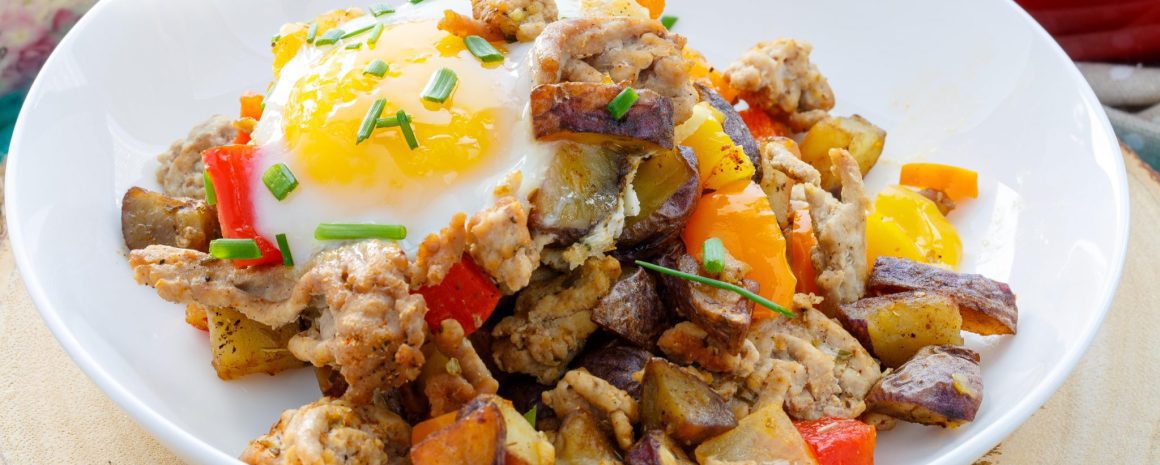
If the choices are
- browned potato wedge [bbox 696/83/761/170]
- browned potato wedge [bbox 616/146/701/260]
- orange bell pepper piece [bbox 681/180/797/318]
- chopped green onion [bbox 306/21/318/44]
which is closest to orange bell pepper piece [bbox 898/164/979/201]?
browned potato wedge [bbox 696/83/761/170]

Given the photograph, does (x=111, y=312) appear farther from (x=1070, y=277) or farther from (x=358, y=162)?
(x=1070, y=277)

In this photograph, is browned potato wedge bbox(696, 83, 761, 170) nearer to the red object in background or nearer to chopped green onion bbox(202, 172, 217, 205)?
chopped green onion bbox(202, 172, 217, 205)

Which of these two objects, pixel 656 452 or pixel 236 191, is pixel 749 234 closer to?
pixel 656 452

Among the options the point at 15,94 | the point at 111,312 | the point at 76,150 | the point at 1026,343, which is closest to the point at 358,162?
the point at 111,312

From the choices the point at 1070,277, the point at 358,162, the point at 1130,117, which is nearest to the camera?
the point at 358,162

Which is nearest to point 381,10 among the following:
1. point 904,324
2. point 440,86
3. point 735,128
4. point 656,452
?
point 440,86

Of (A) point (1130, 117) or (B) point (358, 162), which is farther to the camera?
(A) point (1130, 117)
